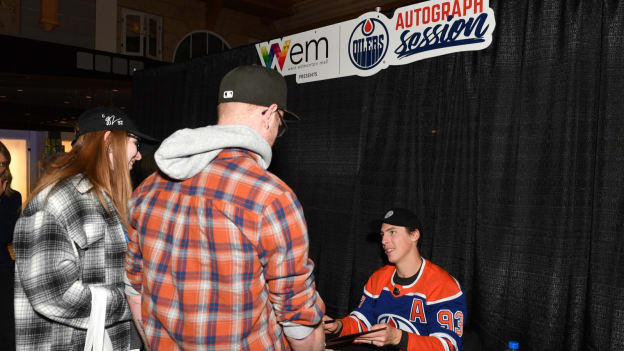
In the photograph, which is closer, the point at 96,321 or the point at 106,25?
the point at 96,321

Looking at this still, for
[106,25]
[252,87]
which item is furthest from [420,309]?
[106,25]

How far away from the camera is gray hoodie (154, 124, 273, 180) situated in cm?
98

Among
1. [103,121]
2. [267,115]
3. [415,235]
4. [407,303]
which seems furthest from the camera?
[415,235]

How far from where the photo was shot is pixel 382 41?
3.10 m

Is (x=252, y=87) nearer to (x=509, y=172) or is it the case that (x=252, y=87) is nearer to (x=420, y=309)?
(x=420, y=309)

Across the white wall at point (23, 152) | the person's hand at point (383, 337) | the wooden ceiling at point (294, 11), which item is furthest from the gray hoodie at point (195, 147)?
the white wall at point (23, 152)

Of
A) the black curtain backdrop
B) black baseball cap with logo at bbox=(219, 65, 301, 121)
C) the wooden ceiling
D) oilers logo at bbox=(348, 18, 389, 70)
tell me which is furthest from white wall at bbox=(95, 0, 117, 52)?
black baseball cap with logo at bbox=(219, 65, 301, 121)

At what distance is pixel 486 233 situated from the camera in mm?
2555

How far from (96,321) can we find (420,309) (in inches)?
55.1

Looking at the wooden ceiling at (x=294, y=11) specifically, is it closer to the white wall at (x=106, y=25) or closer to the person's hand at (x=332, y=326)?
the white wall at (x=106, y=25)

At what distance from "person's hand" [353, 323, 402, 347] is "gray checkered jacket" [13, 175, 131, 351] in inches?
36.5

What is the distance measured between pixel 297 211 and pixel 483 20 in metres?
2.11

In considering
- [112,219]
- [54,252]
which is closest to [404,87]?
[112,219]

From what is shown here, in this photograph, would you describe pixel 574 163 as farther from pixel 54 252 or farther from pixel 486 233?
pixel 54 252
